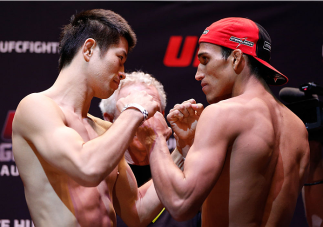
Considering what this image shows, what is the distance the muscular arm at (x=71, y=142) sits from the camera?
1.28 m

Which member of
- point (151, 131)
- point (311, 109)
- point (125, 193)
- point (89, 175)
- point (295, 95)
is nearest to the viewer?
point (89, 175)

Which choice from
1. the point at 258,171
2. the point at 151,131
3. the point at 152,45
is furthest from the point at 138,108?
the point at 152,45

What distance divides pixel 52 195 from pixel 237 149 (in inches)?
29.8

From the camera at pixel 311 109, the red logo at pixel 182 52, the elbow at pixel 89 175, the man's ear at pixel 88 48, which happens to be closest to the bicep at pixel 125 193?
the elbow at pixel 89 175

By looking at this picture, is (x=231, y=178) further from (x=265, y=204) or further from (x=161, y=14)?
(x=161, y=14)

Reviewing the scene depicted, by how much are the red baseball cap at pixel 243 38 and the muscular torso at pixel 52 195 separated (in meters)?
0.75

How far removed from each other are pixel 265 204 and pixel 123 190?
2.30 ft

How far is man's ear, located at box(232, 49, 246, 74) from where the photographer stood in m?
1.50

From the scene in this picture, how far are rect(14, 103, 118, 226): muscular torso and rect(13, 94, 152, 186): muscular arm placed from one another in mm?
86

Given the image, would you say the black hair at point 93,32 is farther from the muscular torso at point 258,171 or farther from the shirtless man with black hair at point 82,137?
the muscular torso at point 258,171

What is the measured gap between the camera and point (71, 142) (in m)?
1.29

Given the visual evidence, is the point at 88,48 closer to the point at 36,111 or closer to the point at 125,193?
the point at 36,111

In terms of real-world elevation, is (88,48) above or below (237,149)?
above

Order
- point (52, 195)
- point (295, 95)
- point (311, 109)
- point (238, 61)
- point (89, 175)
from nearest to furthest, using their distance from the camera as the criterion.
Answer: point (89, 175)
point (52, 195)
point (238, 61)
point (311, 109)
point (295, 95)
